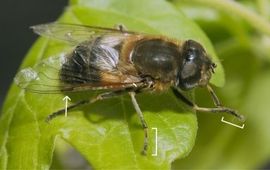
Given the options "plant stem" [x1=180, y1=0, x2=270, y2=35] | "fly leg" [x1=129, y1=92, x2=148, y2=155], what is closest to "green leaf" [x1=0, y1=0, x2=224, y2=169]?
"fly leg" [x1=129, y1=92, x2=148, y2=155]

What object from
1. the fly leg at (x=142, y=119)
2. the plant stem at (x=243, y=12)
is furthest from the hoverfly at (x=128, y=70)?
the plant stem at (x=243, y=12)

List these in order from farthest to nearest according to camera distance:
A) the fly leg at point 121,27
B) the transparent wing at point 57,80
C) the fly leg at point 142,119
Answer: the fly leg at point 121,27 → the transparent wing at point 57,80 → the fly leg at point 142,119

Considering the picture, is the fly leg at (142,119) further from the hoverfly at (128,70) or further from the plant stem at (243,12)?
the plant stem at (243,12)

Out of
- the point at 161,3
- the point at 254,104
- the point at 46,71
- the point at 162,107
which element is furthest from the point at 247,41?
the point at 46,71

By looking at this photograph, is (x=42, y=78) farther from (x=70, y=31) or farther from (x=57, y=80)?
(x=70, y=31)

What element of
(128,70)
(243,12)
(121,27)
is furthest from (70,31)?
(243,12)
